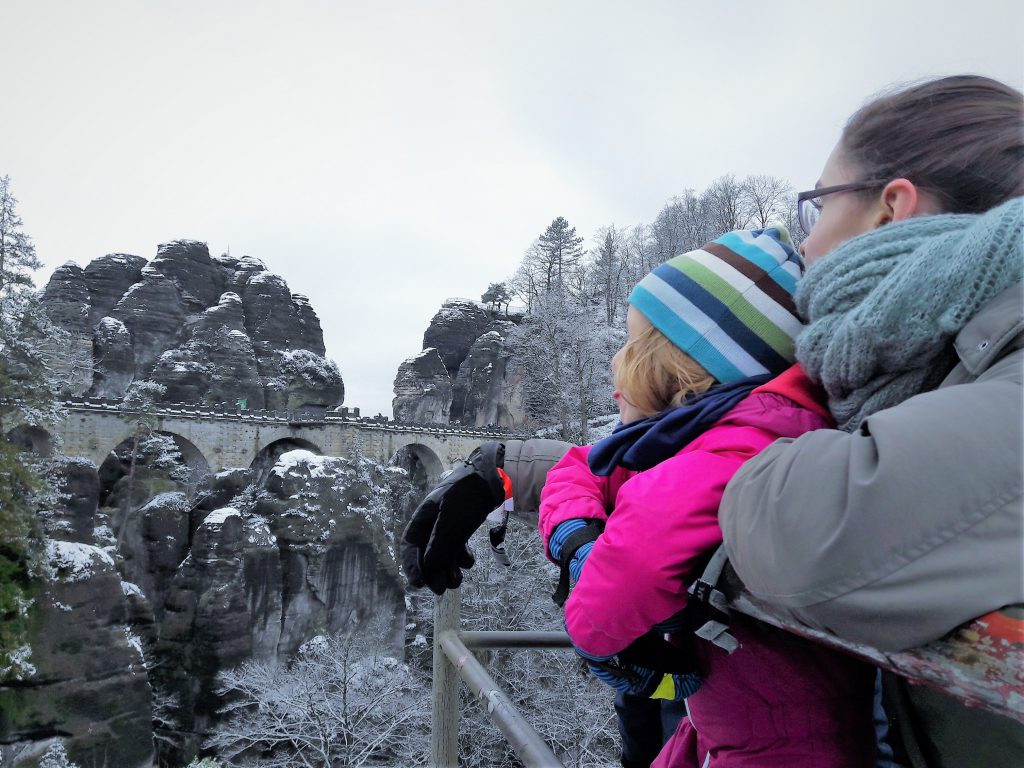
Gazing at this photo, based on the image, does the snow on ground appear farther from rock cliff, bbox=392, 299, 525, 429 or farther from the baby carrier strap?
rock cliff, bbox=392, 299, 525, 429

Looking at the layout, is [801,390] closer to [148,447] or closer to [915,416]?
[915,416]

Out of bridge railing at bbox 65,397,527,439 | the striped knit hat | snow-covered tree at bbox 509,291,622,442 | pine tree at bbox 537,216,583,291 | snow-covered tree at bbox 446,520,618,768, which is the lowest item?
snow-covered tree at bbox 446,520,618,768

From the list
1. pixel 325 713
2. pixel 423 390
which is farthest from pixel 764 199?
pixel 325 713

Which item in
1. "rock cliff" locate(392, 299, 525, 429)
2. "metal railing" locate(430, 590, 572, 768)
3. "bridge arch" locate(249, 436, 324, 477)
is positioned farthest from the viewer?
"rock cliff" locate(392, 299, 525, 429)

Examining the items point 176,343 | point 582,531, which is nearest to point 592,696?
point 582,531

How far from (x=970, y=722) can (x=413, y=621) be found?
58.2 feet

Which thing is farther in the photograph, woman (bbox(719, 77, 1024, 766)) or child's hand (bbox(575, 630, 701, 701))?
child's hand (bbox(575, 630, 701, 701))

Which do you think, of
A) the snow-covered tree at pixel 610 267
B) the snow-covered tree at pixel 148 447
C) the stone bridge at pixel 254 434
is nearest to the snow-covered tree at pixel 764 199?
the snow-covered tree at pixel 610 267

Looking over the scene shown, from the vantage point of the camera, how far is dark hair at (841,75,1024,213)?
35.1 inches

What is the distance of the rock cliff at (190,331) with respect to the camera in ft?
86.7

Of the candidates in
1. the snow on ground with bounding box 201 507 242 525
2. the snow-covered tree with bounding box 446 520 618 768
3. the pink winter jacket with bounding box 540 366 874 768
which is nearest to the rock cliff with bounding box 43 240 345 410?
the snow on ground with bounding box 201 507 242 525

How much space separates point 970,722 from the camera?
0.70 m

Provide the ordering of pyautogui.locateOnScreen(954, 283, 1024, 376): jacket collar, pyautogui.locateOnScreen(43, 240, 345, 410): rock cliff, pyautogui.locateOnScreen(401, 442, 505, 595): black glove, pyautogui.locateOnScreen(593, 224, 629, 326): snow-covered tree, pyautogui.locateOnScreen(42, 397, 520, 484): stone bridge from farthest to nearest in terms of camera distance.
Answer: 1. pyautogui.locateOnScreen(593, 224, 629, 326): snow-covered tree
2. pyautogui.locateOnScreen(43, 240, 345, 410): rock cliff
3. pyautogui.locateOnScreen(42, 397, 520, 484): stone bridge
4. pyautogui.locateOnScreen(401, 442, 505, 595): black glove
5. pyautogui.locateOnScreen(954, 283, 1024, 376): jacket collar

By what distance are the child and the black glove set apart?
2.53 ft
